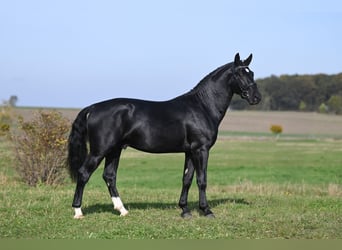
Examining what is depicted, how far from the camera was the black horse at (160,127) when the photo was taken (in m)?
9.22

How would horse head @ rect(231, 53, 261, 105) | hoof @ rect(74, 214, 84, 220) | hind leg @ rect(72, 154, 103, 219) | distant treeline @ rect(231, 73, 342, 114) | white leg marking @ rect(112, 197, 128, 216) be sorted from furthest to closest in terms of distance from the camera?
distant treeline @ rect(231, 73, 342, 114)
horse head @ rect(231, 53, 261, 105)
white leg marking @ rect(112, 197, 128, 216)
hind leg @ rect(72, 154, 103, 219)
hoof @ rect(74, 214, 84, 220)

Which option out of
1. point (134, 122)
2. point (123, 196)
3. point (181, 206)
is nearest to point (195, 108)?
point (134, 122)

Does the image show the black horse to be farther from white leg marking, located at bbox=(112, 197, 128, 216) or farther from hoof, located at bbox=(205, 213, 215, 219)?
hoof, located at bbox=(205, 213, 215, 219)

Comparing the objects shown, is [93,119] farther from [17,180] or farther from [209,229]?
[17,180]

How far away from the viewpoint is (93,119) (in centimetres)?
924

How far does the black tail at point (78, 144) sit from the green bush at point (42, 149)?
7.01m

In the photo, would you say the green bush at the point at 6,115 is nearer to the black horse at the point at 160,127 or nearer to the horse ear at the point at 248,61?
the black horse at the point at 160,127

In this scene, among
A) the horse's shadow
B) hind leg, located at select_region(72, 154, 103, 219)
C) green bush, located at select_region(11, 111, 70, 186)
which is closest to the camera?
hind leg, located at select_region(72, 154, 103, 219)

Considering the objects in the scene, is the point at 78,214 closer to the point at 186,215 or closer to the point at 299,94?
the point at 186,215

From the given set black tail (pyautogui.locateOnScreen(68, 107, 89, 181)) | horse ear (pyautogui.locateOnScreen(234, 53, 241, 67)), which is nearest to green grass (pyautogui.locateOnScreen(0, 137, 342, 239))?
black tail (pyautogui.locateOnScreen(68, 107, 89, 181))

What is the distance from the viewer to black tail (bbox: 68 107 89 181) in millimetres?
9508

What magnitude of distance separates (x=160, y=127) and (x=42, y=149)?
27.3 ft

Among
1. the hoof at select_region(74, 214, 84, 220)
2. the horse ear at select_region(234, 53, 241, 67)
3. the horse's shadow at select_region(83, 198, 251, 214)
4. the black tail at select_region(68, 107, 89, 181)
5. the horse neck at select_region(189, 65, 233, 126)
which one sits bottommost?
the horse's shadow at select_region(83, 198, 251, 214)

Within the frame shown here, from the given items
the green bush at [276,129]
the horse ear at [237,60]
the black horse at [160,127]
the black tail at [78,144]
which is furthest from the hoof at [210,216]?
the green bush at [276,129]
